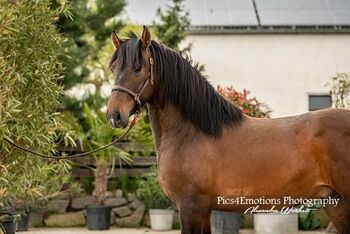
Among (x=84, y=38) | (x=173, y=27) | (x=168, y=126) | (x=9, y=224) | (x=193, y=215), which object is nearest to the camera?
(x=193, y=215)

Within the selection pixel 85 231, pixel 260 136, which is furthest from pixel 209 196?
pixel 85 231

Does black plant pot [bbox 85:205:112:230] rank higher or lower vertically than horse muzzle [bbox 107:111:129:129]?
lower

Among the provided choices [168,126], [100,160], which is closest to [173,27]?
[100,160]

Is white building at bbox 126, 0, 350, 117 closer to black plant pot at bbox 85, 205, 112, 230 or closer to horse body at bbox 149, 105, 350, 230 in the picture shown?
black plant pot at bbox 85, 205, 112, 230

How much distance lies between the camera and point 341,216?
2971 millimetres

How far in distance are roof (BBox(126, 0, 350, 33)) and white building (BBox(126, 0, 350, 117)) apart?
0.07ft

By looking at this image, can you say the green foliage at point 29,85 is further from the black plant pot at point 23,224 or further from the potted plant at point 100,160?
the potted plant at point 100,160

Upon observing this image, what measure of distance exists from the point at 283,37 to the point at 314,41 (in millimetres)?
660

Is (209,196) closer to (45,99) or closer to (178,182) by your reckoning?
(178,182)

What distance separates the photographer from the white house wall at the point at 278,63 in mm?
10727

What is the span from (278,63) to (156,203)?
4.92 meters

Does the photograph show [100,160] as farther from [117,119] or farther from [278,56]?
[278,56]

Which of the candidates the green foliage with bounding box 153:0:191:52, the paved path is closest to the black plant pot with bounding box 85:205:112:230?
the paved path

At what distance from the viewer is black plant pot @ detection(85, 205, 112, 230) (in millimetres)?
7121
